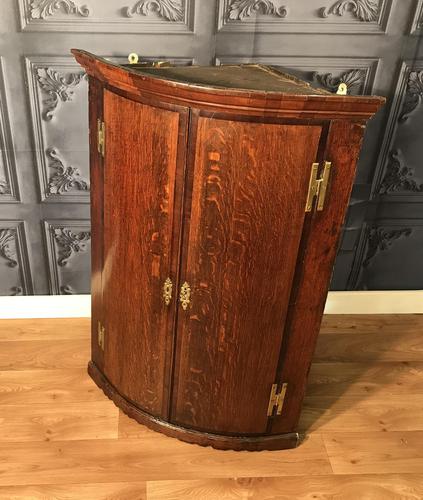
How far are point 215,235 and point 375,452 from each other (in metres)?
1.07

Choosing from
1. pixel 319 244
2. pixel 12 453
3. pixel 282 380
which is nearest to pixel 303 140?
pixel 319 244

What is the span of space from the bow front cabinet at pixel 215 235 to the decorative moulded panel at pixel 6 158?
1.72ft

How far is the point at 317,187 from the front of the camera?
57.3 inches

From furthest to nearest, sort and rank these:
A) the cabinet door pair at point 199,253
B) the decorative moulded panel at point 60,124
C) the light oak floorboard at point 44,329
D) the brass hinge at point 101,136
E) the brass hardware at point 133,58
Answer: the light oak floorboard at point 44,329 < the decorative moulded panel at point 60,124 < the brass hardware at point 133,58 < the brass hinge at point 101,136 < the cabinet door pair at point 199,253

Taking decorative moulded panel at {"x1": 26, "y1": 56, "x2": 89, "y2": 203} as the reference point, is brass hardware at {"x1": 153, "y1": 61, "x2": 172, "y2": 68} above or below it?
above

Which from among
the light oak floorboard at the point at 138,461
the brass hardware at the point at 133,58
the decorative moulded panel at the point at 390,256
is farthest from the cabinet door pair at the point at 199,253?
the decorative moulded panel at the point at 390,256

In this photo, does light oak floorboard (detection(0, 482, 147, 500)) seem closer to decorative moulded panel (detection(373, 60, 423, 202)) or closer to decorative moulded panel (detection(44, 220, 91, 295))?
decorative moulded panel (detection(44, 220, 91, 295))

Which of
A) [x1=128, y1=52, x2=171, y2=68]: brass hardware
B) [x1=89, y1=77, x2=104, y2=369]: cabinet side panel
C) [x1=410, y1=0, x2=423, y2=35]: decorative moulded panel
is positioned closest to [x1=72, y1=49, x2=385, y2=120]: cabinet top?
[x1=89, y1=77, x2=104, y2=369]: cabinet side panel

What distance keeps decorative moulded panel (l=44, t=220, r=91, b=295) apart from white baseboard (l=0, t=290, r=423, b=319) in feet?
0.18

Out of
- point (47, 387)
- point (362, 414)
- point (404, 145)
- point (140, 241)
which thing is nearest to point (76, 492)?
point (47, 387)

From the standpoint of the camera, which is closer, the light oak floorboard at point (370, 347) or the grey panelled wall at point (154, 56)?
the grey panelled wall at point (154, 56)

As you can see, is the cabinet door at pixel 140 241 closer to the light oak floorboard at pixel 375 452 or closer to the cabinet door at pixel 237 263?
the cabinet door at pixel 237 263

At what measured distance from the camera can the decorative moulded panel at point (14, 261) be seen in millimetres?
2285

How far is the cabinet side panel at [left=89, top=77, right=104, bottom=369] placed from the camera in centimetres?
164
